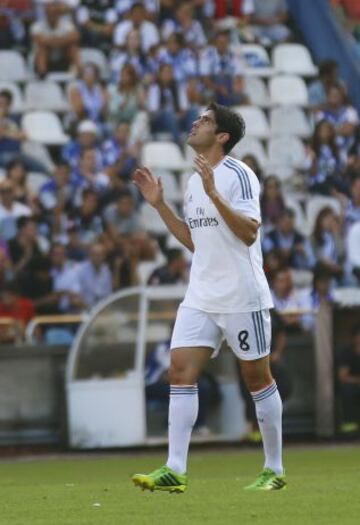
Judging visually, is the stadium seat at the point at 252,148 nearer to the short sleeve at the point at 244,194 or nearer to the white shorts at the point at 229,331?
the short sleeve at the point at 244,194

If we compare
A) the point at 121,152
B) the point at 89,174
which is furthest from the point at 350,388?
the point at 121,152

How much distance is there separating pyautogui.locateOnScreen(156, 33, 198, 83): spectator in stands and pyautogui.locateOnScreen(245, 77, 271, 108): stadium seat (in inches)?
54.2

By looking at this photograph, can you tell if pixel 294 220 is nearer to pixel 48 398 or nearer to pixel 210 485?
pixel 48 398

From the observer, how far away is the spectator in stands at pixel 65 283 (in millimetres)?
19047

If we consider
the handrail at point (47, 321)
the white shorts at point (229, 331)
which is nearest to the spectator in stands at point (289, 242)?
the handrail at point (47, 321)

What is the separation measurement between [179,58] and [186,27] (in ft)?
3.54

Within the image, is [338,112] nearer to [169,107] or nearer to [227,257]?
[169,107]

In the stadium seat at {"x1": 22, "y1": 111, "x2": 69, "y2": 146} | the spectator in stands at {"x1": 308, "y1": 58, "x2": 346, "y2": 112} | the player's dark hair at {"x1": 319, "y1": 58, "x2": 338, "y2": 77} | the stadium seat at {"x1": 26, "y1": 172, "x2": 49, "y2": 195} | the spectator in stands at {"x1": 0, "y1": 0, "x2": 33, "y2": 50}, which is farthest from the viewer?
the player's dark hair at {"x1": 319, "y1": 58, "x2": 338, "y2": 77}

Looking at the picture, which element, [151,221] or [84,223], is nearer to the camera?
[84,223]

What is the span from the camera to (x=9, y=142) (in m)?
21.7

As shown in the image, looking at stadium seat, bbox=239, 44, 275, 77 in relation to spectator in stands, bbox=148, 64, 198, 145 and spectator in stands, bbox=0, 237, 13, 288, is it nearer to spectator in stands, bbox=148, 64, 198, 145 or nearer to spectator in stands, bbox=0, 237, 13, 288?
spectator in stands, bbox=148, 64, 198, 145

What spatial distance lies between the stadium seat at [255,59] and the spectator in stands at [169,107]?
7.29 feet

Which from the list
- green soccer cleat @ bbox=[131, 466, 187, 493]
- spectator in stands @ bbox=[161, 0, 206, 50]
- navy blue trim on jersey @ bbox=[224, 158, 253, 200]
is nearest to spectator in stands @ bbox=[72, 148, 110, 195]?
spectator in stands @ bbox=[161, 0, 206, 50]

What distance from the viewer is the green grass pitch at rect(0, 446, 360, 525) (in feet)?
29.9
